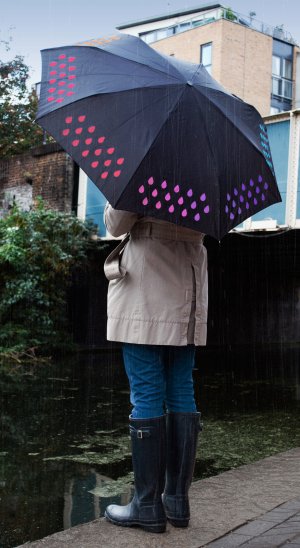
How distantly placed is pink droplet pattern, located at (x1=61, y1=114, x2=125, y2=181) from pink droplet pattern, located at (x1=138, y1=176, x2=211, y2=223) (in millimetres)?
148

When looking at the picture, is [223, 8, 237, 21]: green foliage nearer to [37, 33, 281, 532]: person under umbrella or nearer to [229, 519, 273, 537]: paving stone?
[37, 33, 281, 532]: person under umbrella

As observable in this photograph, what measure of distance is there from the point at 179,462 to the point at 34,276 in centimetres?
1162

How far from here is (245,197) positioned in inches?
128

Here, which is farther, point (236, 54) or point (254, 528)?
point (236, 54)

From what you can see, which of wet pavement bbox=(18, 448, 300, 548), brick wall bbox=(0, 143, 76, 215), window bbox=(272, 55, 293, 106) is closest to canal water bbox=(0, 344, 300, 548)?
wet pavement bbox=(18, 448, 300, 548)

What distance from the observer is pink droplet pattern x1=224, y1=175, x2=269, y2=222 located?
10.4 ft

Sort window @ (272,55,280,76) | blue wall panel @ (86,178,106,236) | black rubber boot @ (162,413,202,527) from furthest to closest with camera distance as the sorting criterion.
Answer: window @ (272,55,280,76), blue wall panel @ (86,178,106,236), black rubber boot @ (162,413,202,527)

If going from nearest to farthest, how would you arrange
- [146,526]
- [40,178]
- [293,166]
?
[146,526]
[293,166]
[40,178]

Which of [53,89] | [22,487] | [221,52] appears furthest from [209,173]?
[221,52]

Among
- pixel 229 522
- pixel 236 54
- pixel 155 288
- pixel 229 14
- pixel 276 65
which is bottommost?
pixel 229 522

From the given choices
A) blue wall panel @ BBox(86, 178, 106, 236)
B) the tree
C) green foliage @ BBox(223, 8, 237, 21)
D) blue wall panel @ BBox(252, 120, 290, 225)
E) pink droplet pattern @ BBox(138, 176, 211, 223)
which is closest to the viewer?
pink droplet pattern @ BBox(138, 176, 211, 223)

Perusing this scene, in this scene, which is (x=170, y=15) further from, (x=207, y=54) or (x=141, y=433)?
(x=141, y=433)

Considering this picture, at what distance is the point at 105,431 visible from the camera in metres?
6.46

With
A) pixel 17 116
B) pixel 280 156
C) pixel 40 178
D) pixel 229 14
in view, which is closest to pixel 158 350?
pixel 280 156
